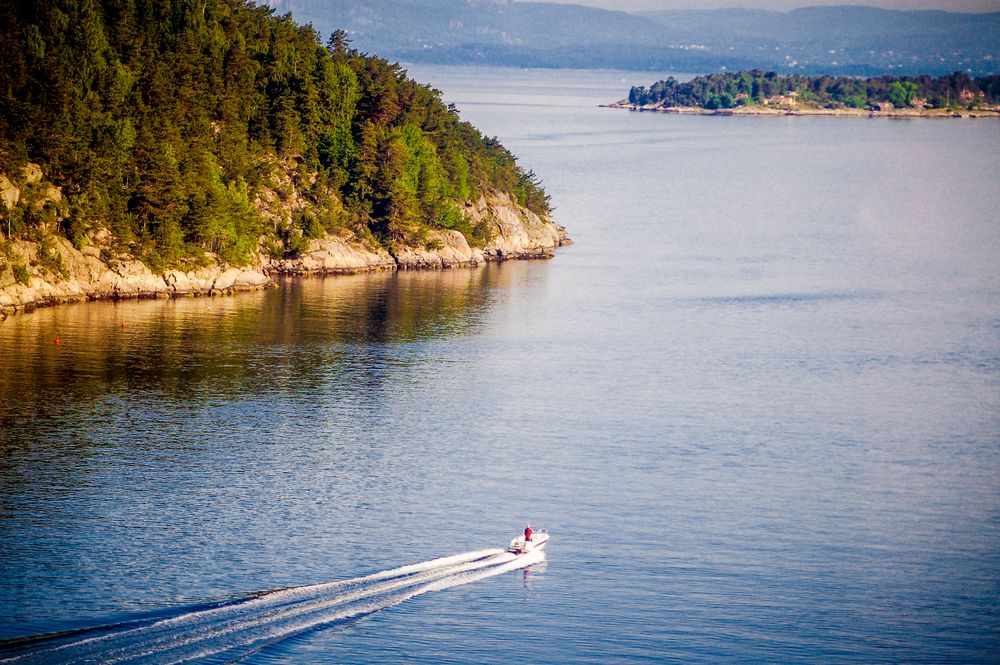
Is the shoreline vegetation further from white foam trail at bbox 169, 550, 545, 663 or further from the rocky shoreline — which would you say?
white foam trail at bbox 169, 550, 545, 663

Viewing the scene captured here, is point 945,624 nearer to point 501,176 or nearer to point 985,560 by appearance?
point 985,560

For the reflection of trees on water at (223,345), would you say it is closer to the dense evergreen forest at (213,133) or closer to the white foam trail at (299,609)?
the dense evergreen forest at (213,133)

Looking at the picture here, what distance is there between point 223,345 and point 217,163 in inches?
1330

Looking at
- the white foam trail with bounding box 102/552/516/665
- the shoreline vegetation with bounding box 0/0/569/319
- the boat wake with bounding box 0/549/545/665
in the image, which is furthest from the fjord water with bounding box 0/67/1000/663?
the shoreline vegetation with bounding box 0/0/569/319

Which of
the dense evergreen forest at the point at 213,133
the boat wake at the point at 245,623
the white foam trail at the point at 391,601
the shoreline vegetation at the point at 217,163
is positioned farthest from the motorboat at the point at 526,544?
the dense evergreen forest at the point at 213,133

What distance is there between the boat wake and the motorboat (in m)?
0.72

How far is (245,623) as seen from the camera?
143 feet

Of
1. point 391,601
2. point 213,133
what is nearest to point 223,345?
point 213,133

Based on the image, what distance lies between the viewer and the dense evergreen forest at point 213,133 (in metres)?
103

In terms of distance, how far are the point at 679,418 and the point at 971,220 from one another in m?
117

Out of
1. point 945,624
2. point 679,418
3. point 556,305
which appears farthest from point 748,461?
point 556,305

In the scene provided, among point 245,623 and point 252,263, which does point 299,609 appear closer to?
point 245,623

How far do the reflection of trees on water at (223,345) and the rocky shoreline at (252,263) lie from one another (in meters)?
1.74

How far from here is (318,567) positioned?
164 ft
